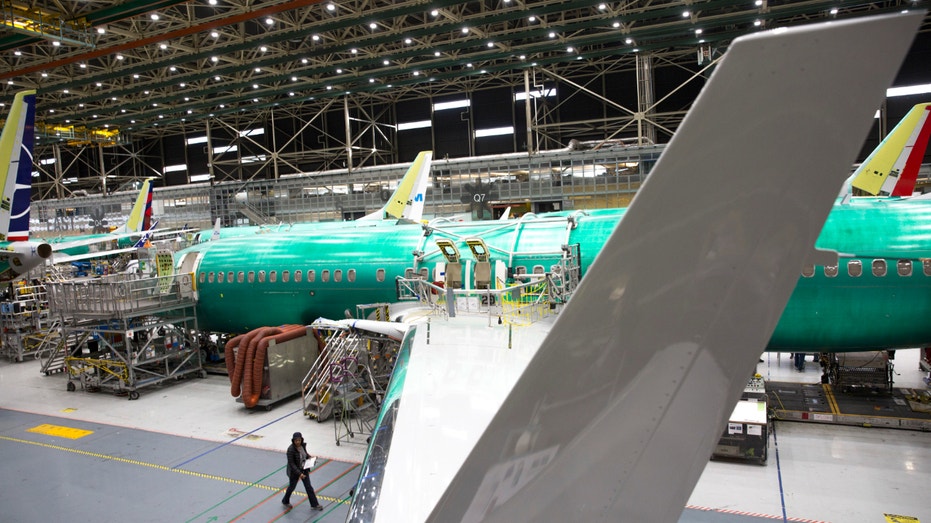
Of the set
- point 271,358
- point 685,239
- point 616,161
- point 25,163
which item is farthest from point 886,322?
point 616,161

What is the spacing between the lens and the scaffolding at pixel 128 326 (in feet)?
63.0

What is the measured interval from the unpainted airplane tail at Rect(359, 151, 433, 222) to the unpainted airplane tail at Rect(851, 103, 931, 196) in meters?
17.7

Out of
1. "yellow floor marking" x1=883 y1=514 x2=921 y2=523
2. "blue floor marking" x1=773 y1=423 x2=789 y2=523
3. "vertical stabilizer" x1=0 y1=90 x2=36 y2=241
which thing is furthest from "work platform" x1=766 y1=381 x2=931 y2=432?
"vertical stabilizer" x1=0 y1=90 x2=36 y2=241

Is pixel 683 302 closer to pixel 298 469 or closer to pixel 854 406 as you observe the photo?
pixel 298 469

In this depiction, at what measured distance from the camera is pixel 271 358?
17.1m

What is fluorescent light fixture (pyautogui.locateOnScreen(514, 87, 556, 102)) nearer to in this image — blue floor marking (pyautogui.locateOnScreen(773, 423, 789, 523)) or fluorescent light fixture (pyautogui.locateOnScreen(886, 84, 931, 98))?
fluorescent light fixture (pyautogui.locateOnScreen(886, 84, 931, 98))

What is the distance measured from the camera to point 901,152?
18922mm

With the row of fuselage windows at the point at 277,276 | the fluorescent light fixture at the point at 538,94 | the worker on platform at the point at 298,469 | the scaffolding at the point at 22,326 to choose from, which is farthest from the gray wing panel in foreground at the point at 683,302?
the fluorescent light fixture at the point at 538,94

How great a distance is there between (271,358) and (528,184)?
27854 mm

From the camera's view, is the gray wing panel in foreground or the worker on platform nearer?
the gray wing panel in foreground

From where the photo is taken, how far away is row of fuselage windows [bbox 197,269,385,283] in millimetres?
17969

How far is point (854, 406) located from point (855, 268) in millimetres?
3609

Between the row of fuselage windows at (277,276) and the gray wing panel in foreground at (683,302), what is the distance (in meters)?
14.5

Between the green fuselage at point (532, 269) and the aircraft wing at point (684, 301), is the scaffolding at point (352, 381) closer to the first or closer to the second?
the green fuselage at point (532, 269)
